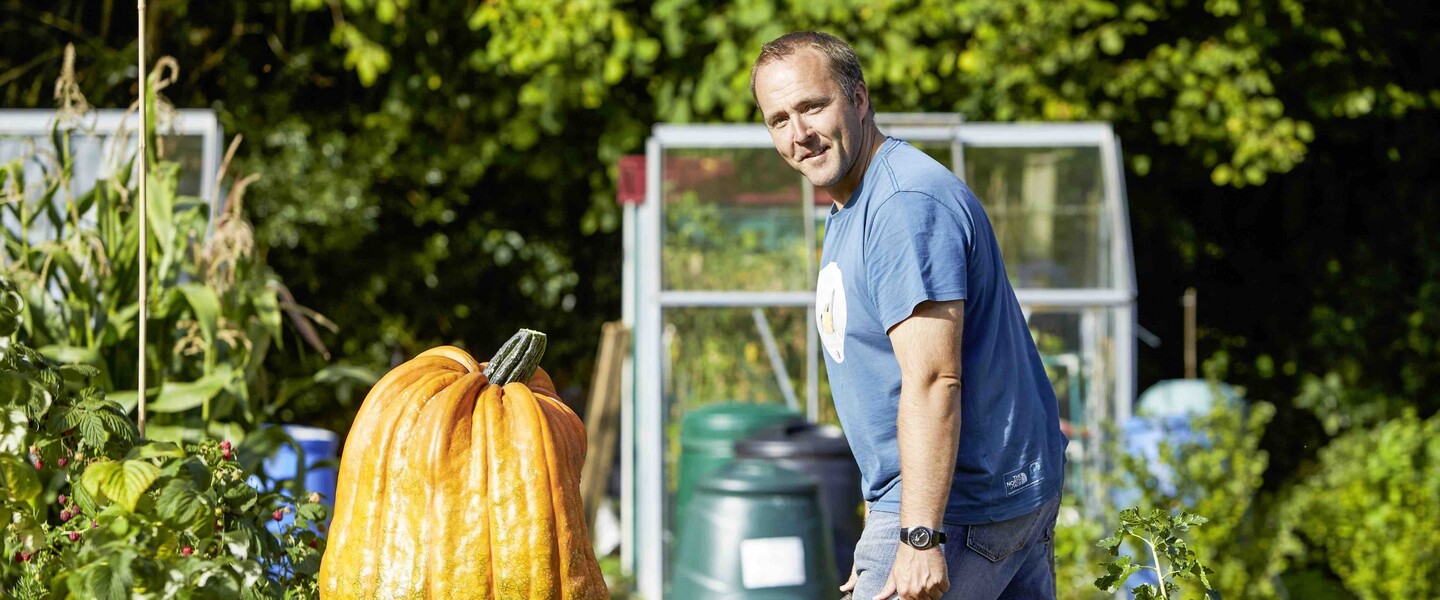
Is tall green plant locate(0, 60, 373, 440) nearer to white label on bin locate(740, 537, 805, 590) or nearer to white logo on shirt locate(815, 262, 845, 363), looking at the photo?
white label on bin locate(740, 537, 805, 590)

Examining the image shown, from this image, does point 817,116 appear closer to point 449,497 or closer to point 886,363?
point 886,363

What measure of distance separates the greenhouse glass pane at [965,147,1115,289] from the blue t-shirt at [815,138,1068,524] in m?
3.59

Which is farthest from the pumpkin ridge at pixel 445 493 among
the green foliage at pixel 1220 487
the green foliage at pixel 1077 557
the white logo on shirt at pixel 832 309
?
the green foliage at pixel 1220 487

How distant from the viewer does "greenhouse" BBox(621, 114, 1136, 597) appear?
5324 millimetres

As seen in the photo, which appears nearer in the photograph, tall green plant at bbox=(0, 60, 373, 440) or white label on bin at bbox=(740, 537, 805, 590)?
tall green plant at bbox=(0, 60, 373, 440)

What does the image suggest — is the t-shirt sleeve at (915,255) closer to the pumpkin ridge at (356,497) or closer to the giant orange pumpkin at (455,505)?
the giant orange pumpkin at (455,505)

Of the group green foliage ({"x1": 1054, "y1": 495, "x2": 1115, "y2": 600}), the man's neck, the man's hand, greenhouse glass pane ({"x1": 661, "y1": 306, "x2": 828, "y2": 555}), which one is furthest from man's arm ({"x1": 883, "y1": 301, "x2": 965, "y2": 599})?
greenhouse glass pane ({"x1": 661, "y1": 306, "x2": 828, "y2": 555})

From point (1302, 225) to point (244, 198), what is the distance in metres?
6.01

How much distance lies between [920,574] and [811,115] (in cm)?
66

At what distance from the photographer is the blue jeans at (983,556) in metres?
1.92

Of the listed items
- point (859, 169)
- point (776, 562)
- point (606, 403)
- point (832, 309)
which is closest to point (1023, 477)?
point (832, 309)

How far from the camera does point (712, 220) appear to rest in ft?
17.7

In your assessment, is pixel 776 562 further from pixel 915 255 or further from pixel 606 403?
pixel 606 403

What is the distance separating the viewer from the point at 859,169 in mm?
2004
